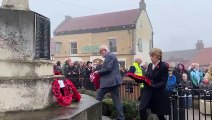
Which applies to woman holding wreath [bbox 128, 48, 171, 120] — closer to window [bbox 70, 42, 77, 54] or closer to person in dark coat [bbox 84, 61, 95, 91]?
person in dark coat [bbox 84, 61, 95, 91]

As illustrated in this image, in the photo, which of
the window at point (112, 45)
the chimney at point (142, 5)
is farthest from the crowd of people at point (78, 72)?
the chimney at point (142, 5)

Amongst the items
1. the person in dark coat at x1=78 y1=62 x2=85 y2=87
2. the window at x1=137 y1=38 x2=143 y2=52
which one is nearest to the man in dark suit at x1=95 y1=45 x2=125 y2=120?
the person in dark coat at x1=78 y1=62 x2=85 y2=87

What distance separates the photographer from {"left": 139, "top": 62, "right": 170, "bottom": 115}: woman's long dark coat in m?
6.60

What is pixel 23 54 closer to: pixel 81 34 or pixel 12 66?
pixel 12 66

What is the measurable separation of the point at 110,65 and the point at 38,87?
2.69 metres

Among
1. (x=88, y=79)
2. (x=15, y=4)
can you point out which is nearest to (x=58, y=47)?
(x=88, y=79)

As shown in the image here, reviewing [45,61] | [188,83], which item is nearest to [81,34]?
[188,83]

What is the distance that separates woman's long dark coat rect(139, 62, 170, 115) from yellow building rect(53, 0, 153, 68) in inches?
1016

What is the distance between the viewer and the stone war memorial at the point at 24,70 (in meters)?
4.76

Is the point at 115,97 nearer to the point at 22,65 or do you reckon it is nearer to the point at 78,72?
the point at 22,65

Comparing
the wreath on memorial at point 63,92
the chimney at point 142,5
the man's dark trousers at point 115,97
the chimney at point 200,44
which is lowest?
the man's dark trousers at point 115,97

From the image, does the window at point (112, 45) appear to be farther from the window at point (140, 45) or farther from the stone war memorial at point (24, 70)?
the stone war memorial at point (24, 70)

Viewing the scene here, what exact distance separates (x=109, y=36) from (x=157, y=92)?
28.2 meters

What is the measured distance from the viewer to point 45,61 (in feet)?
18.1
